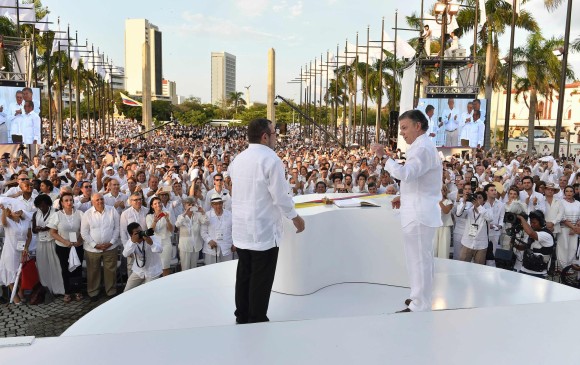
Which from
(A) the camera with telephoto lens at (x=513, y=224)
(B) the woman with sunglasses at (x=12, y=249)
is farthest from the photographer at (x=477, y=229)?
(B) the woman with sunglasses at (x=12, y=249)

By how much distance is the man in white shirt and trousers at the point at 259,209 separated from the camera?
3.23 meters

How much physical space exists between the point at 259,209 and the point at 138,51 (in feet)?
544

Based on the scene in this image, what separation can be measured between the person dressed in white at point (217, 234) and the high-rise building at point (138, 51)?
152m

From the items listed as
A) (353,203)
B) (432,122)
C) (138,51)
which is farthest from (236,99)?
(353,203)

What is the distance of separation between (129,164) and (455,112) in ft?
53.6

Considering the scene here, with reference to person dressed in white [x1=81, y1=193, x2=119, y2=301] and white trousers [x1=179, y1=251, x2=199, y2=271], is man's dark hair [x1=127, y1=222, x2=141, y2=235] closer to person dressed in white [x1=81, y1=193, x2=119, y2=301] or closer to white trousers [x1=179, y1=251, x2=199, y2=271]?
person dressed in white [x1=81, y1=193, x2=119, y2=301]

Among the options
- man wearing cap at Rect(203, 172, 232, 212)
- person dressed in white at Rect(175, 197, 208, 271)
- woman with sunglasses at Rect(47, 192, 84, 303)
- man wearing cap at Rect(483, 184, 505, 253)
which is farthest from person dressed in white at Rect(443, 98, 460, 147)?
woman with sunglasses at Rect(47, 192, 84, 303)

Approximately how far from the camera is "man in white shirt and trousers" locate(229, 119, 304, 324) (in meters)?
3.23

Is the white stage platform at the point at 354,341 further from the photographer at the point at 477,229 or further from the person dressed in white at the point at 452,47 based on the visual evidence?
the person dressed in white at the point at 452,47

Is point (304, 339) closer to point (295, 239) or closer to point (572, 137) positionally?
point (295, 239)

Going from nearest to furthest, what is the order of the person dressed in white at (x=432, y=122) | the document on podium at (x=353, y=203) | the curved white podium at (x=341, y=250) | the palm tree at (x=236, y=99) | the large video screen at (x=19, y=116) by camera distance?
the curved white podium at (x=341, y=250) → the document on podium at (x=353, y=203) → the large video screen at (x=19, y=116) → the person dressed in white at (x=432, y=122) → the palm tree at (x=236, y=99)

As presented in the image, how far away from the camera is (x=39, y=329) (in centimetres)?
557

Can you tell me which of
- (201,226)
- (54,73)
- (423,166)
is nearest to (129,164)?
(201,226)

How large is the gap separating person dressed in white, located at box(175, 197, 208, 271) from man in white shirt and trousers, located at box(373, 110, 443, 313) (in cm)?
418
